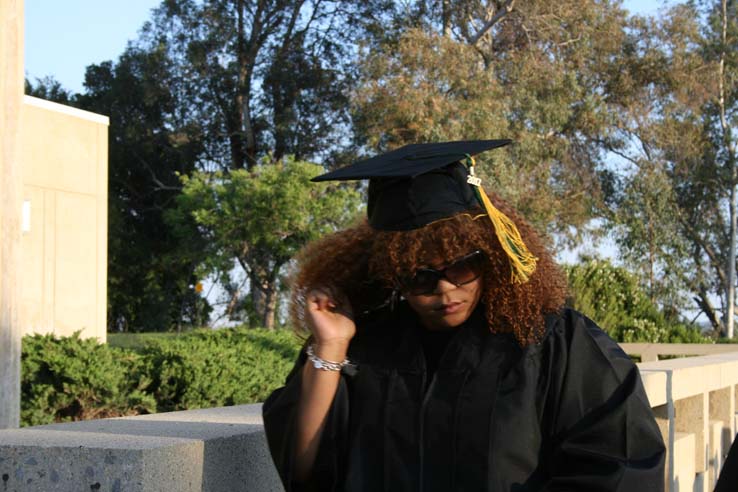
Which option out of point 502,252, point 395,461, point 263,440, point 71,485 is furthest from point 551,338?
point 71,485

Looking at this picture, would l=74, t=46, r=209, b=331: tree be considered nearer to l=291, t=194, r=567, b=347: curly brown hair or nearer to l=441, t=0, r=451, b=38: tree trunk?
l=441, t=0, r=451, b=38: tree trunk

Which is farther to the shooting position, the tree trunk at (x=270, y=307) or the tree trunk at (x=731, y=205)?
the tree trunk at (x=731, y=205)

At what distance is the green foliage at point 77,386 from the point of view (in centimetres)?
797

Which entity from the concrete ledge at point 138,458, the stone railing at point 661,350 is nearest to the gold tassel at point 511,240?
the concrete ledge at point 138,458

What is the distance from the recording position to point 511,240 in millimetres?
2025

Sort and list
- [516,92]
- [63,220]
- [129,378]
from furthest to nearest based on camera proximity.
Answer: [516,92] → [63,220] → [129,378]

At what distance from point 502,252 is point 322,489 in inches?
22.3

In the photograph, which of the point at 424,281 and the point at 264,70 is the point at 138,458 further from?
the point at 264,70

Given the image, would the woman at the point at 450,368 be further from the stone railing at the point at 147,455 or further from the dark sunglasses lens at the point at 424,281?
the stone railing at the point at 147,455

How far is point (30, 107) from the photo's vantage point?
45.1 ft

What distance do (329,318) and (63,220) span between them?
12.9m

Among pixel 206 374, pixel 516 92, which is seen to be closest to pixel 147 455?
pixel 206 374

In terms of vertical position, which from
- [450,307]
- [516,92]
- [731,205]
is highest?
[516,92]

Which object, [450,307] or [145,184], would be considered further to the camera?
[145,184]
